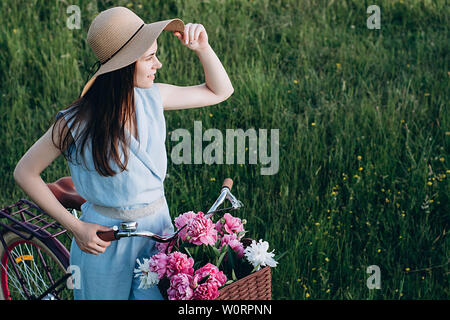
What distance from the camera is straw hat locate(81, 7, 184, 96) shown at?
2148 millimetres

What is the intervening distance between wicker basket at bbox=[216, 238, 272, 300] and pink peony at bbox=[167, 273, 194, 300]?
0.10 m

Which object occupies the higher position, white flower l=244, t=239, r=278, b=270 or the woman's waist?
the woman's waist

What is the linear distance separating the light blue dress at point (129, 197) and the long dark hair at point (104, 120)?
38 mm

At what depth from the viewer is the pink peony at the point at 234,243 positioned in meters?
2.16

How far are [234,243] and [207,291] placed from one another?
271mm

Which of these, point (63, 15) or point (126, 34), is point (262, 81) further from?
point (126, 34)

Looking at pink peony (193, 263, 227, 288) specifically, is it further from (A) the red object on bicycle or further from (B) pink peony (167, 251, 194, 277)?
(A) the red object on bicycle

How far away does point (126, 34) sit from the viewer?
2.20m

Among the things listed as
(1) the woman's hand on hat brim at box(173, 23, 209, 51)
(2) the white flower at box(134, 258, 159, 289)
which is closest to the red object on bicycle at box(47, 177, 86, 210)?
(2) the white flower at box(134, 258, 159, 289)

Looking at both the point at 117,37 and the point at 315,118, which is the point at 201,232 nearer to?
the point at 117,37

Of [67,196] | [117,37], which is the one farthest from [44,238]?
[117,37]

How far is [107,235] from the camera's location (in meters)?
2.12
